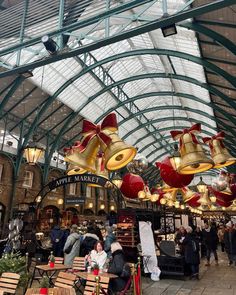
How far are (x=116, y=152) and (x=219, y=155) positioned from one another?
277 cm

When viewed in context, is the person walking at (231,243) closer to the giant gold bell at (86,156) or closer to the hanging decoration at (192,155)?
the hanging decoration at (192,155)

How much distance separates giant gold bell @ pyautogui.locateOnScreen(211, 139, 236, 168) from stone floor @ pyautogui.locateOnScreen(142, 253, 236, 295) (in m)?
4.13

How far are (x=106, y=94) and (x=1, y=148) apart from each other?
8116mm

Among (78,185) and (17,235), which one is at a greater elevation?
(78,185)

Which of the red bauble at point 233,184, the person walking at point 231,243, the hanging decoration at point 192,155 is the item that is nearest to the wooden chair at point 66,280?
the hanging decoration at point 192,155

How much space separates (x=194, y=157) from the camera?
4.87m

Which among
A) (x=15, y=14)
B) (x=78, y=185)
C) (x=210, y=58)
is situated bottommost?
(x=78, y=185)

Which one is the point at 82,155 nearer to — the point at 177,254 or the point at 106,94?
the point at 177,254

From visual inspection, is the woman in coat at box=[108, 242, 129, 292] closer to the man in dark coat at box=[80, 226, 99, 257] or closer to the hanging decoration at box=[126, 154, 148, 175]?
the hanging decoration at box=[126, 154, 148, 175]

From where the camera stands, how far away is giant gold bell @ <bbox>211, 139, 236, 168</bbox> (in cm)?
557

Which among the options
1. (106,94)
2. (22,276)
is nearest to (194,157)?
(22,276)

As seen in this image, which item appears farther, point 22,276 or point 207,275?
point 207,275

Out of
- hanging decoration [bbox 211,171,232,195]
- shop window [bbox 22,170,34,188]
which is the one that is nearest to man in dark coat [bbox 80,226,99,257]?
hanging decoration [bbox 211,171,232,195]

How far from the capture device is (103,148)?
169 inches
